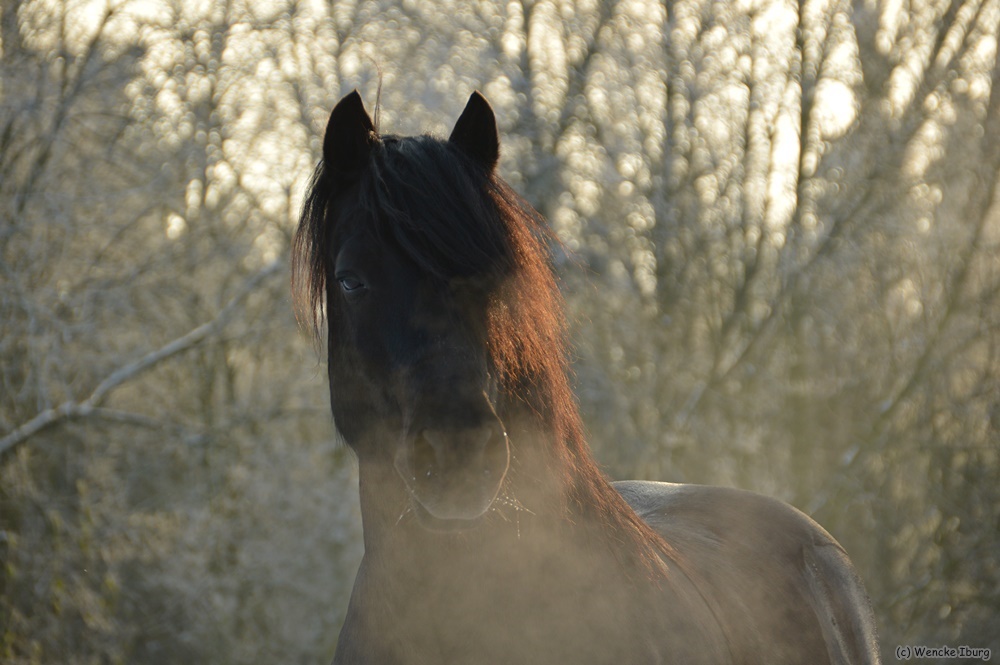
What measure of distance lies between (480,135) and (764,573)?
177cm

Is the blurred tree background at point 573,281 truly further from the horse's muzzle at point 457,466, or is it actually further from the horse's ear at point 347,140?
the horse's muzzle at point 457,466

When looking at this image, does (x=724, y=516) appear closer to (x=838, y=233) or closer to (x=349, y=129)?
(x=349, y=129)

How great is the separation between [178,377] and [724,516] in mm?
8488

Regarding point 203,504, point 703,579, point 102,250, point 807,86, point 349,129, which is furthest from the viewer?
point 807,86

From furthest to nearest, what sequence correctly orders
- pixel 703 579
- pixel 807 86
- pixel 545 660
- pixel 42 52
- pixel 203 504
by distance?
pixel 807 86 < pixel 203 504 < pixel 42 52 < pixel 703 579 < pixel 545 660

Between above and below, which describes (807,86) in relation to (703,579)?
above

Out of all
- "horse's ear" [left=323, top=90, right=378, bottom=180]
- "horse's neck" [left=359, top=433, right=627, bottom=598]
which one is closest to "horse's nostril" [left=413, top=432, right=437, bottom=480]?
"horse's neck" [left=359, top=433, right=627, bottom=598]

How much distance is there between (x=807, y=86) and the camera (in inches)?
429

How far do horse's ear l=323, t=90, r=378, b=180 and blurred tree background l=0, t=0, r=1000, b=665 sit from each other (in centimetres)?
776

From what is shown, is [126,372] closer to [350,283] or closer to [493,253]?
[350,283]

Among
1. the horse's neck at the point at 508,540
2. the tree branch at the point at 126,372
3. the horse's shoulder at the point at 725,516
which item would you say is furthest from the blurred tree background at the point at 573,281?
the horse's neck at the point at 508,540

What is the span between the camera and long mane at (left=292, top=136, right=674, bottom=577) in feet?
5.75

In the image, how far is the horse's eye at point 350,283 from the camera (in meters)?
1.85

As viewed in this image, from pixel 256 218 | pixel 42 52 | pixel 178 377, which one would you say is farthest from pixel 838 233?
pixel 42 52
